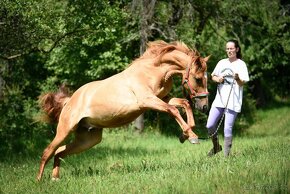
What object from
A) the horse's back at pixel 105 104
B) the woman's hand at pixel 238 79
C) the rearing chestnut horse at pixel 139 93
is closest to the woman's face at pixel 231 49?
the woman's hand at pixel 238 79

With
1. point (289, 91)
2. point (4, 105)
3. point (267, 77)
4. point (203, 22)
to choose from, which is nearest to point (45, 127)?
Result: point (4, 105)

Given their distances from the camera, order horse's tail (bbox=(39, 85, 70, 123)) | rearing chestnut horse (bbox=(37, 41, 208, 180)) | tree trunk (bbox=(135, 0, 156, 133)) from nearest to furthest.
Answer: rearing chestnut horse (bbox=(37, 41, 208, 180)) < horse's tail (bbox=(39, 85, 70, 123)) < tree trunk (bbox=(135, 0, 156, 133))

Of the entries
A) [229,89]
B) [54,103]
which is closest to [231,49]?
[229,89]

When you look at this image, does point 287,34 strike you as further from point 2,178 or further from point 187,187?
point 187,187

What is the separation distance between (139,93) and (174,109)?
660 millimetres

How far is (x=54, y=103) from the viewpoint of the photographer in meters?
9.17

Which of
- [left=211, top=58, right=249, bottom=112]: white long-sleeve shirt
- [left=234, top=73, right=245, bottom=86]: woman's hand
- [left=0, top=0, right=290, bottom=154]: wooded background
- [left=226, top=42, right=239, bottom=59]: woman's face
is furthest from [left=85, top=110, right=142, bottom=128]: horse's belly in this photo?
[left=0, top=0, right=290, bottom=154]: wooded background

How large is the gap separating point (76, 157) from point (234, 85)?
5.14 metres

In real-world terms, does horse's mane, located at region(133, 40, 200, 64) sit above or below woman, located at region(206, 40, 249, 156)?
above

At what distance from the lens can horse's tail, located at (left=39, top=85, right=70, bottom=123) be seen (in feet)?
30.0

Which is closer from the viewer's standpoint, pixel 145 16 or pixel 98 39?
pixel 145 16

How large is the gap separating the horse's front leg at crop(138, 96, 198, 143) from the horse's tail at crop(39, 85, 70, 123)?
210 centimetres

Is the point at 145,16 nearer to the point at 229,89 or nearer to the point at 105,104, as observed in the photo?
the point at 229,89

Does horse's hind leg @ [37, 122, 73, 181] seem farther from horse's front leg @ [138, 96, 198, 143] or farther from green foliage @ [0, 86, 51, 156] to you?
green foliage @ [0, 86, 51, 156]
